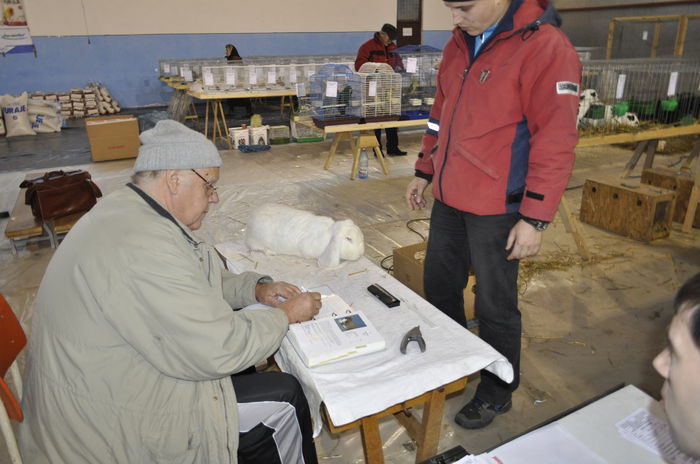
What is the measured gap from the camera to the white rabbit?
228cm

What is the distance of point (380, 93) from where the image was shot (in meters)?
5.94

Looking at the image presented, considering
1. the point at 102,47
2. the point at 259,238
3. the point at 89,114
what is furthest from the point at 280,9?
the point at 259,238

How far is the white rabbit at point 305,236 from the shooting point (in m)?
2.28

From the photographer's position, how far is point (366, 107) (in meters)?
5.92

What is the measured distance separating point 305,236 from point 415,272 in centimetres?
91

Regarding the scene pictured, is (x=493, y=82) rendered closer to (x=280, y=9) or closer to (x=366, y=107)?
(x=366, y=107)

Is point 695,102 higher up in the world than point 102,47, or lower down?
lower down

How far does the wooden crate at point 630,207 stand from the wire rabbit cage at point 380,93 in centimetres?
249

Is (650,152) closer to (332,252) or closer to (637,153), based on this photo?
(637,153)

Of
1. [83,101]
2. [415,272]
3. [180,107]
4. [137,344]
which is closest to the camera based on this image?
[137,344]

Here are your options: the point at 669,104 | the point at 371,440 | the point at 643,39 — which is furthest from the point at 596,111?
the point at 643,39

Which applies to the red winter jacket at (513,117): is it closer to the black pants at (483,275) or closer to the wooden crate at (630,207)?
the black pants at (483,275)

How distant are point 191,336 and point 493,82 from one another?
1365 mm

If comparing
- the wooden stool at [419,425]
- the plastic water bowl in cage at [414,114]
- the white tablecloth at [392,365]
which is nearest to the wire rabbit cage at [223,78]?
the plastic water bowl in cage at [414,114]
